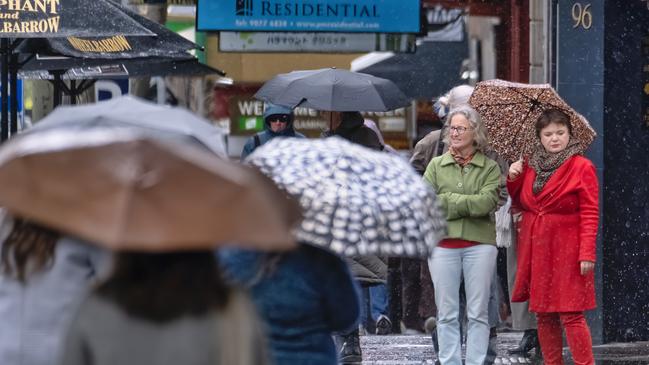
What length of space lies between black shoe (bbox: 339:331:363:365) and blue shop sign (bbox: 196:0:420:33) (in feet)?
12.0

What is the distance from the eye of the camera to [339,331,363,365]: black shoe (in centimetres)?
949

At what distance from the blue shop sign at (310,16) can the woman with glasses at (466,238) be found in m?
3.84

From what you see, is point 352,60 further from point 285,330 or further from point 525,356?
point 285,330

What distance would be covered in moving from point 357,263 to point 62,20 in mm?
2390

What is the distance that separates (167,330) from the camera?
3207mm

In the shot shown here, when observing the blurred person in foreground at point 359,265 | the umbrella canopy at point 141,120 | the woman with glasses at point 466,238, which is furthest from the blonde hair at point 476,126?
the umbrella canopy at point 141,120

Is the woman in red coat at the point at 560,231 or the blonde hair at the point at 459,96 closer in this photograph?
the woman in red coat at the point at 560,231

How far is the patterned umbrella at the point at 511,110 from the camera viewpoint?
9.04m

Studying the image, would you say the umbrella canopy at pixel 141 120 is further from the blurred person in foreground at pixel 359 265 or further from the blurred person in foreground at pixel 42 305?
the blurred person in foreground at pixel 359 265

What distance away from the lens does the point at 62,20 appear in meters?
8.39

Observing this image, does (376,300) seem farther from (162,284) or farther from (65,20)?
(162,284)

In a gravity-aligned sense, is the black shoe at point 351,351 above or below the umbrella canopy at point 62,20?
below

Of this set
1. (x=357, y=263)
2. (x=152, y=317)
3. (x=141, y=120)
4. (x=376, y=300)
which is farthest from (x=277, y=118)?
(x=152, y=317)

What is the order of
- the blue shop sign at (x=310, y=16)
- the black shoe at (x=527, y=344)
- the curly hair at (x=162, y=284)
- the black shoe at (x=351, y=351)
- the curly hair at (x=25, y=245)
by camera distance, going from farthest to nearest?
1. the blue shop sign at (x=310, y=16)
2. the black shoe at (x=527, y=344)
3. the black shoe at (x=351, y=351)
4. the curly hair at (x=25, y=245)
5. the curly hair at (x=162, y=284)
